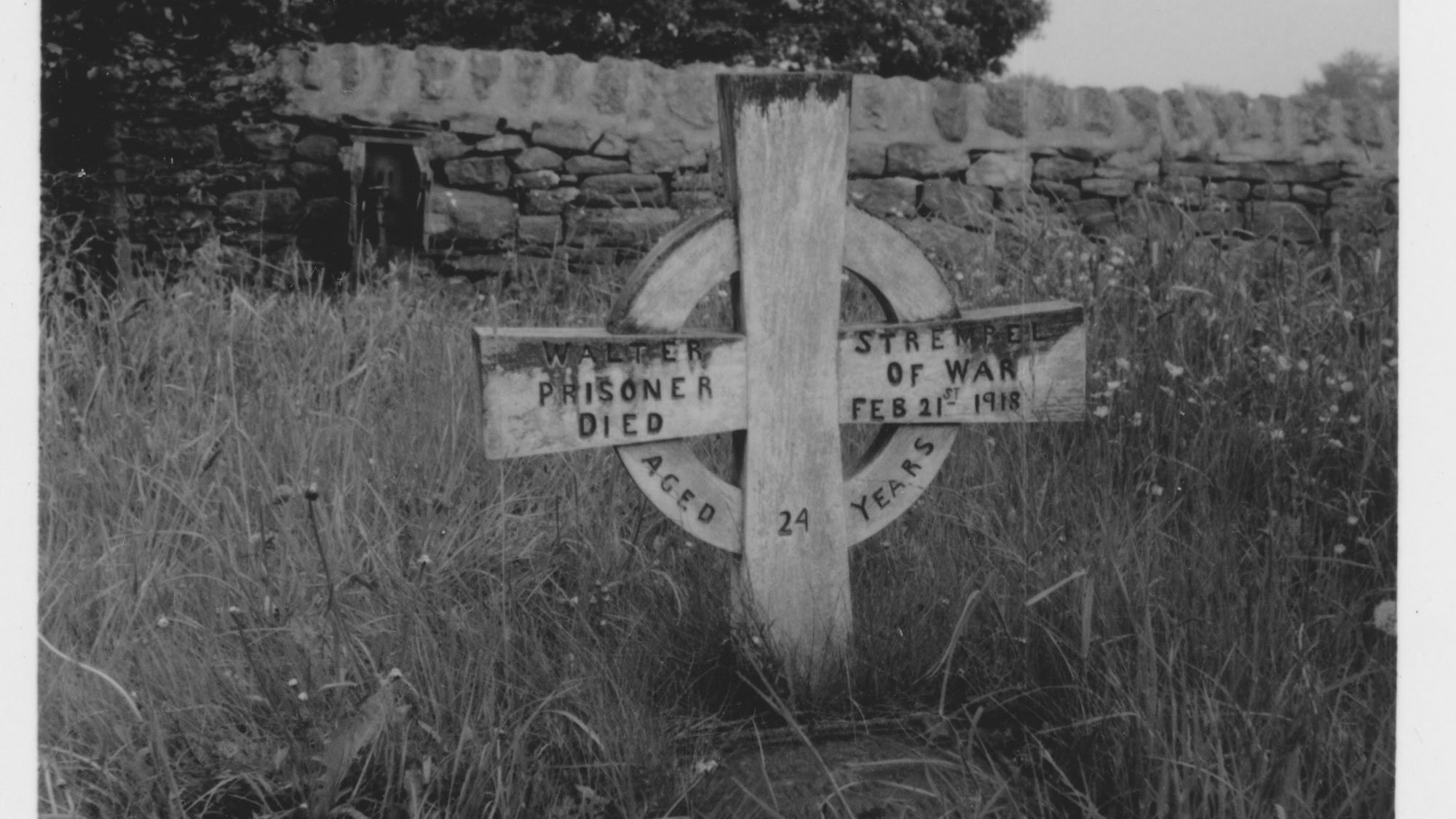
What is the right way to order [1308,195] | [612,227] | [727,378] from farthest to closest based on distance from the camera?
[1308,195]
[612,227]
[727,378]

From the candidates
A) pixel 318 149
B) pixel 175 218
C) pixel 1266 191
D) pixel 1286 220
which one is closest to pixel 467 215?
pixel 318 149

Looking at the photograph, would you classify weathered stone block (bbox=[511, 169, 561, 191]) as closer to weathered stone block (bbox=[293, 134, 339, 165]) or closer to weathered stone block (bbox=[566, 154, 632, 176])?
weathered stone block (bbox=[566, 154, 632, 176])

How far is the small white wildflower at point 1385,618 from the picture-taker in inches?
72.9

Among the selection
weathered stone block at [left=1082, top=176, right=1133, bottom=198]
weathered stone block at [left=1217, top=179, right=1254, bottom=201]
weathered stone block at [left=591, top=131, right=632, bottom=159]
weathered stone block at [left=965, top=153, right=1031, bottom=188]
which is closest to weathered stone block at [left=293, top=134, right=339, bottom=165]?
weathered stone block at [left=591, top=131, right=632, bottom=159]

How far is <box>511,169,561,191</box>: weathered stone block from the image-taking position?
258 inches

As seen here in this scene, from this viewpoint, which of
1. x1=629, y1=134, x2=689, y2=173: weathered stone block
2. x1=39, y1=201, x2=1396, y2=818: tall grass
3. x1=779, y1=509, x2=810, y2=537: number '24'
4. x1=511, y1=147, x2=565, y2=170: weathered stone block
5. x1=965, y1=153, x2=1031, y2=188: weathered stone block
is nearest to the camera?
x1=39, y1=201, x2=1396, y2=818: tall grass

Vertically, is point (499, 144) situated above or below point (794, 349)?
above

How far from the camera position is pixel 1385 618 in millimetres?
1922

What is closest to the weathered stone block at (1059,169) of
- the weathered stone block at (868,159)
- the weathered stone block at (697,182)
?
the weathered stone block at (868,159)

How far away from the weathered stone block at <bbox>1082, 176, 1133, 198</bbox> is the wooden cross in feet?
15.3

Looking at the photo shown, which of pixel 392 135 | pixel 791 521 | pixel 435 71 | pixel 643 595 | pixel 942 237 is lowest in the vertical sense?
pixel 643 595

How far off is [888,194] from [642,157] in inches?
47.4

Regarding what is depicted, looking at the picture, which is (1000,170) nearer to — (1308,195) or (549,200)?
(1308,195)

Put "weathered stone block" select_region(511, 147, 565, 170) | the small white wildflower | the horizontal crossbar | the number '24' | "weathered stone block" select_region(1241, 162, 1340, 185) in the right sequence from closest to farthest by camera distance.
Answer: the small white wildflower < the horizontal crossbar < the number '24' < "weathered stone block" select_region(511, 147, 565, 170) < "weathered stone block" select_region(1241, 162, 1340, 185)
